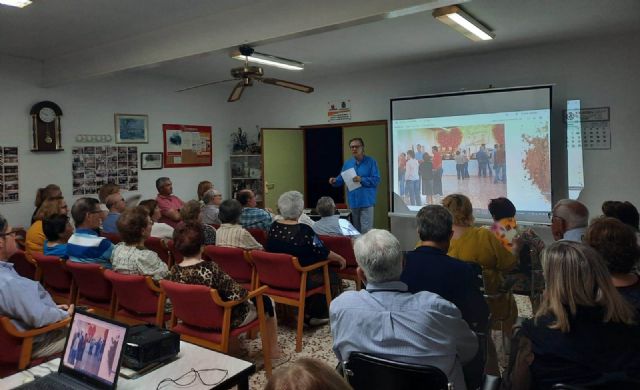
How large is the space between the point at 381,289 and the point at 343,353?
29 centimetres

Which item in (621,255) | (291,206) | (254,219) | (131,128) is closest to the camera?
(621,255)

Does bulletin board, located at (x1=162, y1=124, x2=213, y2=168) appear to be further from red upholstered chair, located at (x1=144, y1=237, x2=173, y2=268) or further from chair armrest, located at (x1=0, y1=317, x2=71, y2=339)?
chair armrest, located at (x1=0, y1=317, x2=71, y2=339)

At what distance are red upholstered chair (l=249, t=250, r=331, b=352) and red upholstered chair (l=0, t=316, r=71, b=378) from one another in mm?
1430

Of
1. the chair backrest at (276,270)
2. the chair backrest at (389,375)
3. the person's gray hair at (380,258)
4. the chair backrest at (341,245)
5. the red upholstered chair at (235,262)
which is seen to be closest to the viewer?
the chair backrest at (389,375)

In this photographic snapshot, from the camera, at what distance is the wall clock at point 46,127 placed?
226 inches

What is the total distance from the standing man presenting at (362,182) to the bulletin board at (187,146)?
2.59m

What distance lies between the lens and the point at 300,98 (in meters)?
7.73

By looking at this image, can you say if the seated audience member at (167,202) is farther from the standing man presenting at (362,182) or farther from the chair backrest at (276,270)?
the chair backrest at (276,270)

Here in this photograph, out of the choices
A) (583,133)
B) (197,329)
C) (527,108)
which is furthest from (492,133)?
(197,329)

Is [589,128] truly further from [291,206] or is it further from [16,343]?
[16,343]

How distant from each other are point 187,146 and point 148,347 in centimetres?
615

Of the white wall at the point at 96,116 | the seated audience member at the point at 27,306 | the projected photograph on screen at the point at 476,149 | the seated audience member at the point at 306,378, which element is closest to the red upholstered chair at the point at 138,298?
the seated audience member at the point at 27,306

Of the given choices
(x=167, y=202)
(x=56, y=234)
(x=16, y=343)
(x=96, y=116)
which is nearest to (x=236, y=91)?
(x=56, y=234)

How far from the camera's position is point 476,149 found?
589cm
